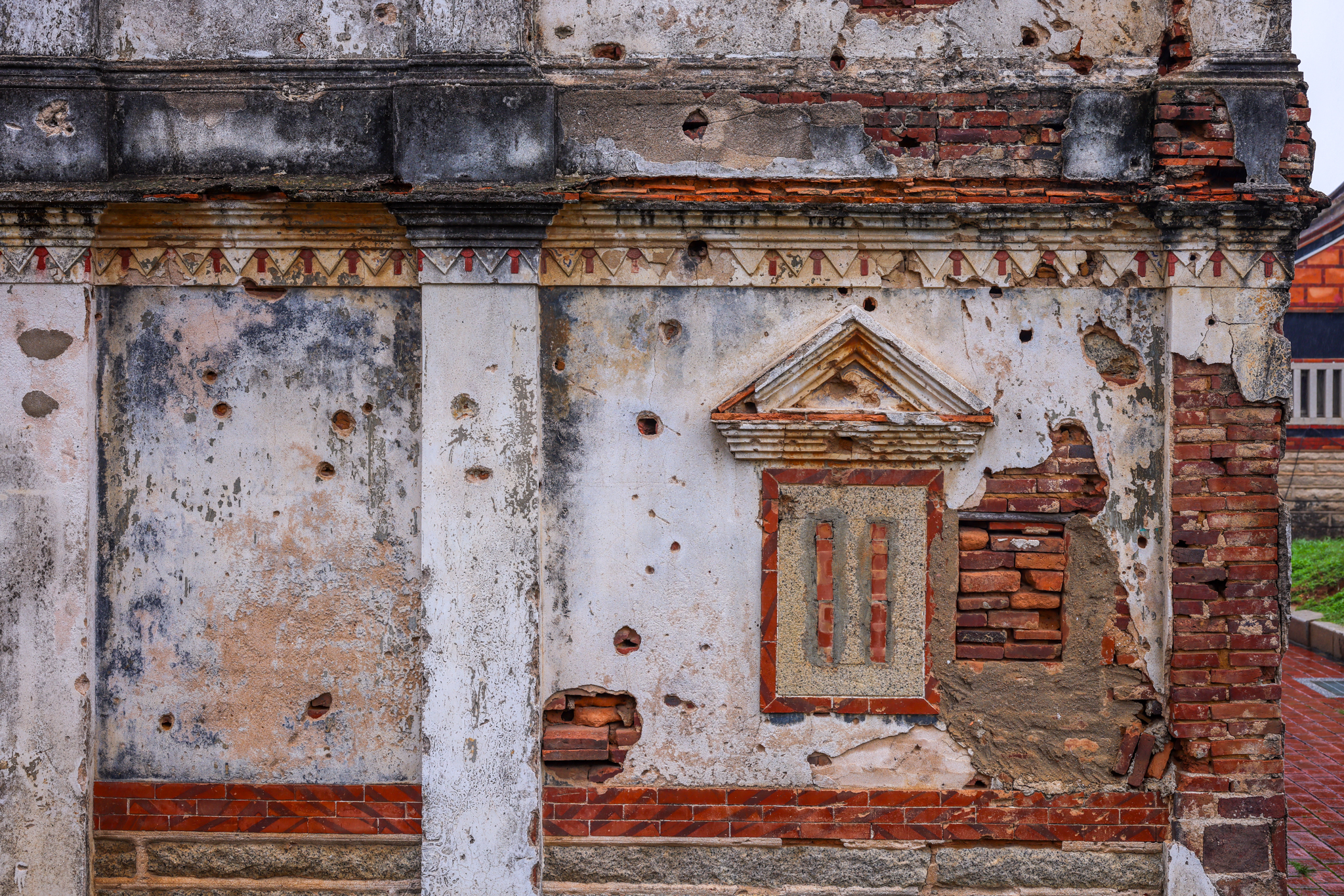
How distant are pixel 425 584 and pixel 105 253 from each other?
6.29 feet

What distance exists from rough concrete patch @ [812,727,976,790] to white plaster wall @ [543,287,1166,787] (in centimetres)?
6

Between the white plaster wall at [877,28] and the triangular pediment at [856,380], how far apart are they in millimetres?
1142

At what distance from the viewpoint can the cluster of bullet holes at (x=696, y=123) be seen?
3.75m

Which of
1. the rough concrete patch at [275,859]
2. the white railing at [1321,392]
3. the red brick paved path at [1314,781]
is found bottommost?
the red brick paved path at [1314,781]

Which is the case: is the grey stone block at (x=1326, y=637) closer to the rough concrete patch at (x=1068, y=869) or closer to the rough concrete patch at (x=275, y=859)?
the rough concrete patch at (x=1068, y=869)

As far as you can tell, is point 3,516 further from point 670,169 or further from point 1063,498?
point 1063,498

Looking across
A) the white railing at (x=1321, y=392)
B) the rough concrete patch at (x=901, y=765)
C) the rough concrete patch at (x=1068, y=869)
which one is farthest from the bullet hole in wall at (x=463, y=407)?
the white railing at (x=1321, y=392)

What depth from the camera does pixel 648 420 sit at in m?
3.78

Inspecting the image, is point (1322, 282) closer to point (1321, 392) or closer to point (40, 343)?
point (1321, 392)

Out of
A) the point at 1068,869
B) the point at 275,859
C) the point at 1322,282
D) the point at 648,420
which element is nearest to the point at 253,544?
the point at 275,859

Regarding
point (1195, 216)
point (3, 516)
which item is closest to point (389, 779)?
point (3, 516)

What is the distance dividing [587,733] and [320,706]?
3.69 feet

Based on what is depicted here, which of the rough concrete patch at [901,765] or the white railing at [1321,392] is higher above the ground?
the white railing at [1321,392]

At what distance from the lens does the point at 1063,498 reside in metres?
3.73
